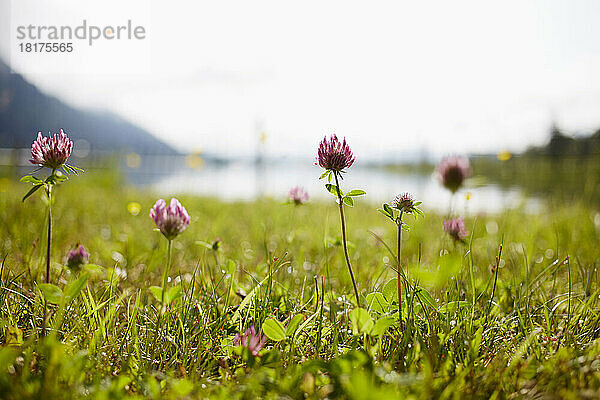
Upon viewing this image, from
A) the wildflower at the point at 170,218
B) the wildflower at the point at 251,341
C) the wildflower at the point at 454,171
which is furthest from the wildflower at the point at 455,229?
the wildflower at the point at 170,218

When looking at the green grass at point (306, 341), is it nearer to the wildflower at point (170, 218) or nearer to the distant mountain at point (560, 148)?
the wildflower at point (170, 218)

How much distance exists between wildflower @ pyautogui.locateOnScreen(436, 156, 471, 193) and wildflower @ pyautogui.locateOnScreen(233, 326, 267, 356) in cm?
87

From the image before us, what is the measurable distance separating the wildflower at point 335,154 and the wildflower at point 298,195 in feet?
1.75

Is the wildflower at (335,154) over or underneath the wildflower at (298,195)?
over

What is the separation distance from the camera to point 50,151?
3.56 ft

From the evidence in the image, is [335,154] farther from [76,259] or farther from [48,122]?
[48,122]

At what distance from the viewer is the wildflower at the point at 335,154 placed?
101 cm

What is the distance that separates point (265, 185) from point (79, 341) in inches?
163

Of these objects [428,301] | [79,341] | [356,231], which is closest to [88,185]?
[356,231]

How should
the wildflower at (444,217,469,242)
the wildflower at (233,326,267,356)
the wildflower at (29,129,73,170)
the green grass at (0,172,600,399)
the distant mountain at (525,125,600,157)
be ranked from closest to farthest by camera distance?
the green grass at (0,172,600,399)
the wildflower at (233,326,267,356)
the wildflower at (29,129,73,170)
the wildflower at (444,217,469,242)
the distant mountain at (525,125,600,157)

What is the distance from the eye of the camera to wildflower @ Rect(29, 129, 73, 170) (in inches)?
42.9

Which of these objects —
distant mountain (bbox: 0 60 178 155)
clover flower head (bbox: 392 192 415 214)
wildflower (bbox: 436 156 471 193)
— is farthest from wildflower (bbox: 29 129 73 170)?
wildflower (bbox: 436 156 471 193)

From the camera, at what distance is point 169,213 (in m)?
1.05

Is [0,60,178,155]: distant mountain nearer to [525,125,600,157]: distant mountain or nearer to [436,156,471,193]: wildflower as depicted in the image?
[436,156,471,193]: wildflower
